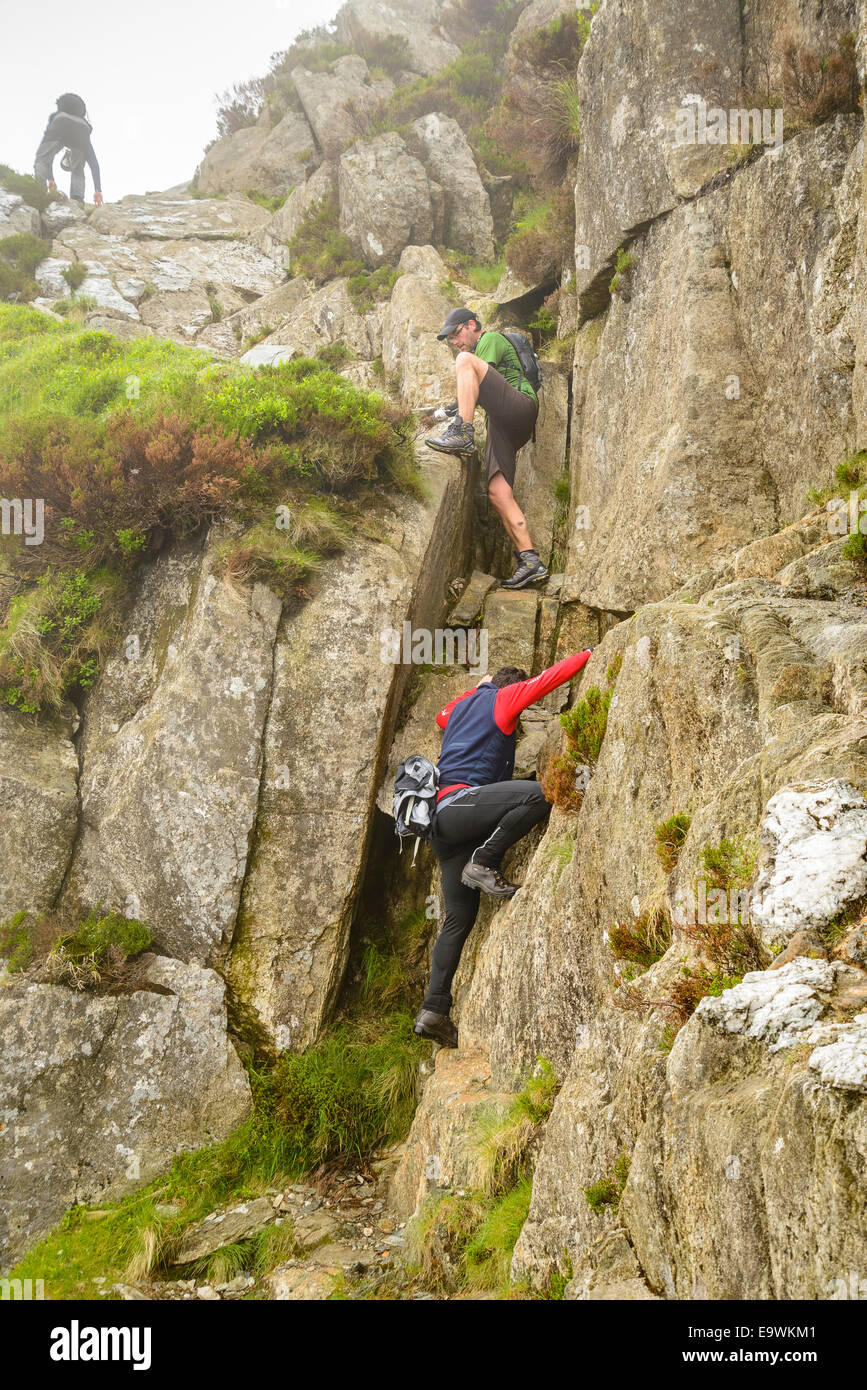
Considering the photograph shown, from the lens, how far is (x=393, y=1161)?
892 centimetres

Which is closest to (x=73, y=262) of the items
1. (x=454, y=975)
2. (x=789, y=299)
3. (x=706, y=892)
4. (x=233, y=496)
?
(x=233, y=496)

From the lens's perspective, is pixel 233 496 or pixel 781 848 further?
pixel 233 496

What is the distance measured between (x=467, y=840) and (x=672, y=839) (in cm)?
333

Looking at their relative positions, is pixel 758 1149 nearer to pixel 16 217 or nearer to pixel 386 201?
pixel 386 201

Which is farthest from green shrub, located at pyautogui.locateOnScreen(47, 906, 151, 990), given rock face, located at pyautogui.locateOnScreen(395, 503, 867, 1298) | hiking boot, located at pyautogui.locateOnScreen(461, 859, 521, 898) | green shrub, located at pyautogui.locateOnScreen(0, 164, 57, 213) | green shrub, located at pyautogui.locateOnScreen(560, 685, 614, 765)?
green shrub, located at pyautogui.locateOnScreen(0, 164, 57, 213)

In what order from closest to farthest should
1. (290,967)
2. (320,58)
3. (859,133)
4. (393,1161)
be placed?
(859,133), (393,1161), (290,967), (320,58)

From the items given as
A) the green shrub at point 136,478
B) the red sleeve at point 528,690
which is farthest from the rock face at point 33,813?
the red sleeve at point 528,690

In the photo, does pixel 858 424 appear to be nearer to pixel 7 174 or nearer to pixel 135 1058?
pixel 135 1058

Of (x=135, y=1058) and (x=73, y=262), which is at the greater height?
(x=73, y=262)

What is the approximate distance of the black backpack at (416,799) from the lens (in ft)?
29.0

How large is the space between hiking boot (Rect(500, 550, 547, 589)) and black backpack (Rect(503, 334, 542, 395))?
3.00 m

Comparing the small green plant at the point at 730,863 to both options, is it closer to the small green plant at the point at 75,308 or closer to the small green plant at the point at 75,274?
the small green plant at the point at 75,308

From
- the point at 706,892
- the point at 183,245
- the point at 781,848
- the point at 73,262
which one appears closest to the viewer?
A: the point at 781,848

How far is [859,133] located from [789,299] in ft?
4.94
